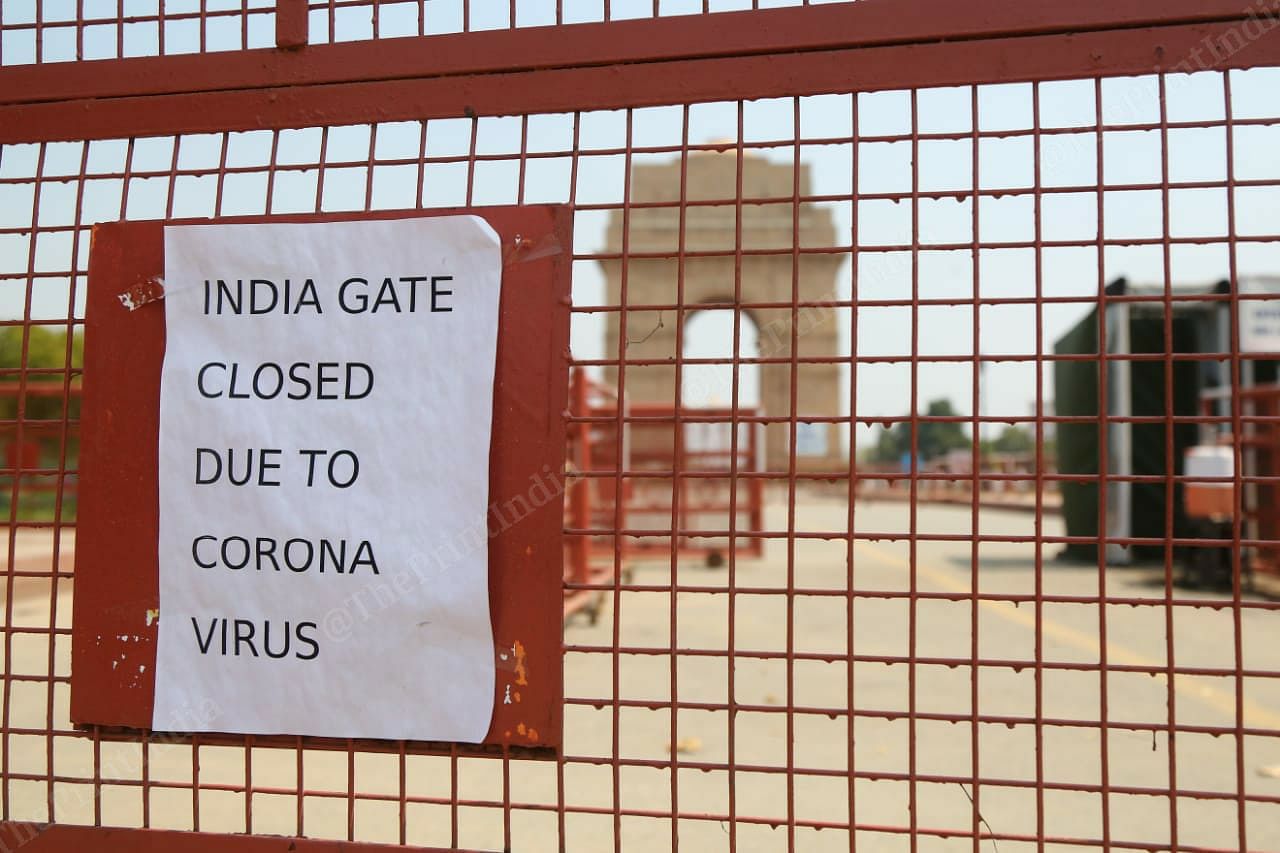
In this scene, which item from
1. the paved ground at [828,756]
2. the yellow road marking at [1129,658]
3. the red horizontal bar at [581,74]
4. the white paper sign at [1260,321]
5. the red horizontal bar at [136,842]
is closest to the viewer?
the red horizontal bar at [581,74]

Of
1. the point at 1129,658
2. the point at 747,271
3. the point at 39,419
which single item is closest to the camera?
the point at 39,419

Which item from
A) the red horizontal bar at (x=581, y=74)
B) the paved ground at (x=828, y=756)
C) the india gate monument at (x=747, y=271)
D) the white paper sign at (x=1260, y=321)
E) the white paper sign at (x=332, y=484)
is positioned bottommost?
the paved ground at (x=828, y=756)

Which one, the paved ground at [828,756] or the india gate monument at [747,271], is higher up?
the india gate monument at [747,271]

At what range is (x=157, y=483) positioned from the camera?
2.11 metres

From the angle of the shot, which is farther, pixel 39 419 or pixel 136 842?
A: pixel 39 419

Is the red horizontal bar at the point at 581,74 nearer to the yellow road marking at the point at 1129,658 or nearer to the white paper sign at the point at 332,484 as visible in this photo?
the white paper sign at the point at 332,484

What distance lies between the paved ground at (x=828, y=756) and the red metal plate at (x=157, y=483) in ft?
0.56

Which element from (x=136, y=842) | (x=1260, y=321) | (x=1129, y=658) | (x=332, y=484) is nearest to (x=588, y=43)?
(x=332, y=484)

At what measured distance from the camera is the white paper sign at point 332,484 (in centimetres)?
199

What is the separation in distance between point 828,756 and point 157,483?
8.48 ft

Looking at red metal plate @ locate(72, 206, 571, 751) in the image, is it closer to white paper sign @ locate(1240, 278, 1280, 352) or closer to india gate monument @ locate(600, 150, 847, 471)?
white paper sign @ locate(1240, 278, 1280, 352)

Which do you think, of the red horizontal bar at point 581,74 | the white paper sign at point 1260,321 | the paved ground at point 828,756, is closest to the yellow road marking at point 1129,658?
the paved ground at point 828,756

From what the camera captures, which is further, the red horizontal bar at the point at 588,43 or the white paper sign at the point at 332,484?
the white paper sign at the point at 332,484

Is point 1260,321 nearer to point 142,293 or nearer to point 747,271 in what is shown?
point 142,293
